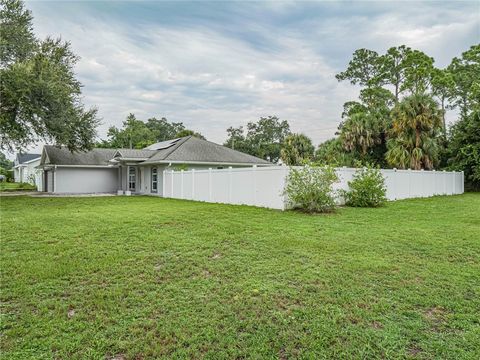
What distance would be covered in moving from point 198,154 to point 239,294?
1821cm

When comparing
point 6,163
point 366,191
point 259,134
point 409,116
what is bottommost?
point 366,191

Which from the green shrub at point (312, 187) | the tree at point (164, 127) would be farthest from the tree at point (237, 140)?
the green shrub at point (312, 187)

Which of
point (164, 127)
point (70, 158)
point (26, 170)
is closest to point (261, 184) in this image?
point (70, 158)

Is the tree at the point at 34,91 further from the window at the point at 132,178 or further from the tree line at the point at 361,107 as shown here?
the window at the point at 132,178

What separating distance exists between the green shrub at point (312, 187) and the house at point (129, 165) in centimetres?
1022

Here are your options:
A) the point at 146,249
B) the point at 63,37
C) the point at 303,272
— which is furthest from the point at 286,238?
the point at 63,37

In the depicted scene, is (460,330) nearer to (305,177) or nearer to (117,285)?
(117,285)

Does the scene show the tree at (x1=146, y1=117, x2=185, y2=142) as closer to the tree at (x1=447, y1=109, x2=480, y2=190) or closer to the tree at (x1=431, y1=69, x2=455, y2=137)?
the tree at (x1=431, y1=69, x2=455, y2=137)

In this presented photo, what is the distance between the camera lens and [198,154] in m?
21.9

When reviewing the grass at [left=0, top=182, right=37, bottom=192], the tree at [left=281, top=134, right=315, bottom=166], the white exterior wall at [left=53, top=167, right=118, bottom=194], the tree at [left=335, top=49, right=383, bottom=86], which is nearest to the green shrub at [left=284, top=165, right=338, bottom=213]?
the white exterior wall at [left=53, top=167, right=118, bottom=194]

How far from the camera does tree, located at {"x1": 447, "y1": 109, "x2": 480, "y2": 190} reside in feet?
72.5

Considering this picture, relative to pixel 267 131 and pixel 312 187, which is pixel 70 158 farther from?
pixel 267 131

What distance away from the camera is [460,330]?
131 inches

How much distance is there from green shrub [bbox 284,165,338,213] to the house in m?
10.2
